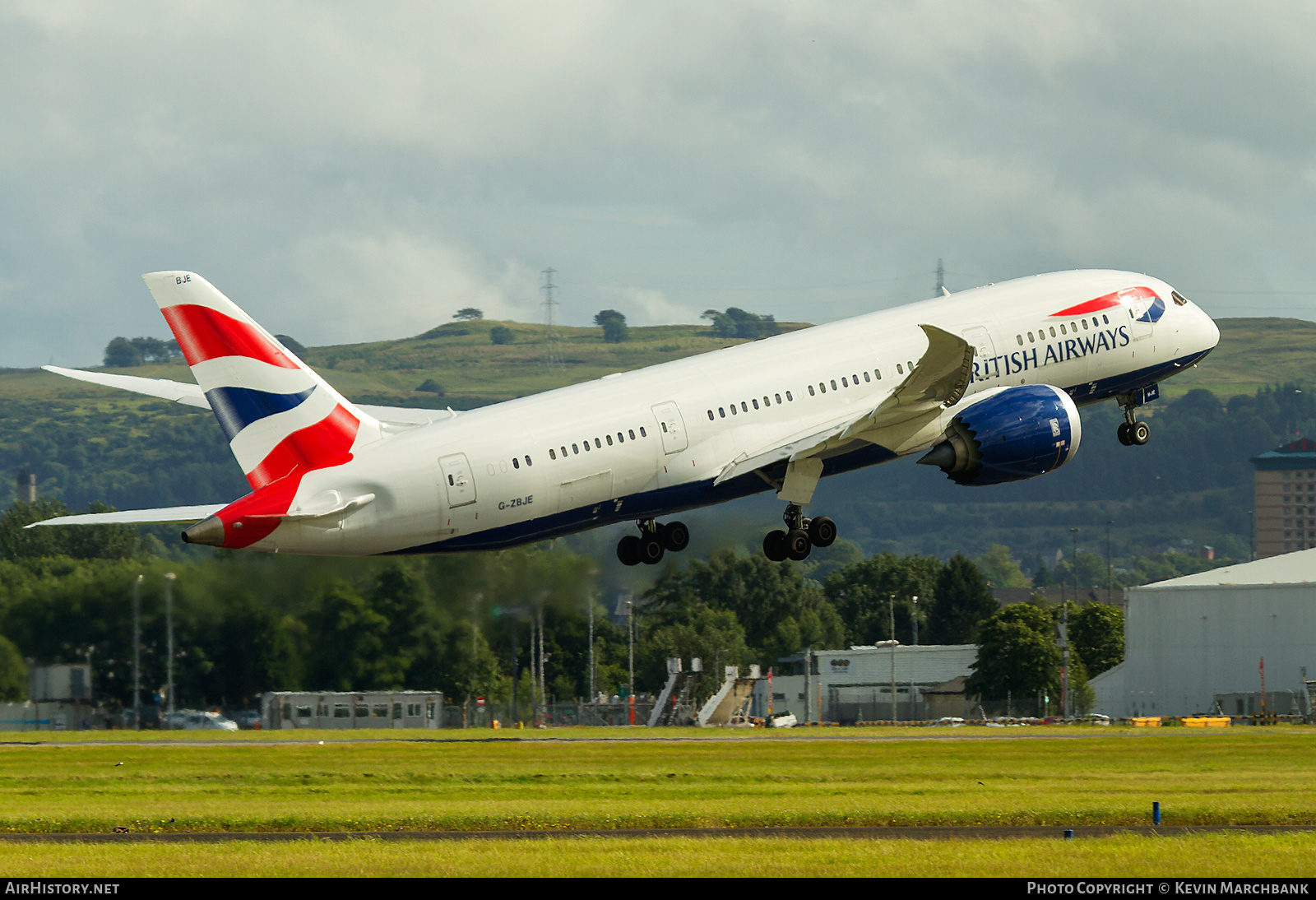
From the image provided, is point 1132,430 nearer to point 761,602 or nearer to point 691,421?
point 691,421

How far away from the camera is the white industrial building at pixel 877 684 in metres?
152

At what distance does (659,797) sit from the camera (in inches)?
2024

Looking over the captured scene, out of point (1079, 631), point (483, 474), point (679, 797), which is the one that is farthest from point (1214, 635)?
point (483, 474)

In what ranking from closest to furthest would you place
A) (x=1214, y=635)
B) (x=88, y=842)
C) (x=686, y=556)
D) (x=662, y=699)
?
(x=88, y=842), (x=686, y=556), (x=662, y=699), (x=1214, y=635)

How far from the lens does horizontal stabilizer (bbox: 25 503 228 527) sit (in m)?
36.8

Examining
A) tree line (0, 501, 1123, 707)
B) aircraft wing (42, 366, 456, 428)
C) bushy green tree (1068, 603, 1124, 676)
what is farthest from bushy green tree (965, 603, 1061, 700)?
aircraft wing (42, 366, 456, 428)

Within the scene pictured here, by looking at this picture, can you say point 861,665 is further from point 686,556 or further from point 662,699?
point 686,556

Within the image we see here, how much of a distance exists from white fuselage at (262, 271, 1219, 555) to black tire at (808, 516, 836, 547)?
178 centimetres

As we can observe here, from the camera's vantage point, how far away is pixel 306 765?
63.6 meters

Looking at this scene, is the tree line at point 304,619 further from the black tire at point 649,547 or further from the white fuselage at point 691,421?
the white fuselage at point 691,421

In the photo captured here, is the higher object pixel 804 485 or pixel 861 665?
pixel 804 485

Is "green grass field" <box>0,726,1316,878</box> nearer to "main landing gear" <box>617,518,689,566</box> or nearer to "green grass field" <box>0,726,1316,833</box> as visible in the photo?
"green grass field" <box>0,726,1316,833</box>

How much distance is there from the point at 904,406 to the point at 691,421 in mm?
5473
